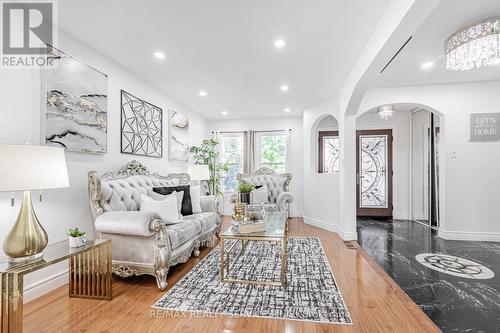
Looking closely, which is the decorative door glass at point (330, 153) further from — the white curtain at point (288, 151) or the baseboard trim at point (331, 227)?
the baseboard trim at point (331, 227)

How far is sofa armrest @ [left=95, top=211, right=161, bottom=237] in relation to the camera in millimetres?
2234

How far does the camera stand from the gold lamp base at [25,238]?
155 cm

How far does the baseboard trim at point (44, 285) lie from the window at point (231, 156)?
429 cm

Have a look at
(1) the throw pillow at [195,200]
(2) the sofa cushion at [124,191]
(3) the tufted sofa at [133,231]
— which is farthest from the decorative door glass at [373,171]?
(2) the sofa cushion at [124,191]

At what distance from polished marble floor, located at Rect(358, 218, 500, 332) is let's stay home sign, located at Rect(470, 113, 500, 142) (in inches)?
67.0

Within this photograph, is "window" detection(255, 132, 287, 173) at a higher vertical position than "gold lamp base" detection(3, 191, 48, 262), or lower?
higher

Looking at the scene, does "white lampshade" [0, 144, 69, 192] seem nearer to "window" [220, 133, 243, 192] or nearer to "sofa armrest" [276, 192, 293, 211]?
"sofa armrest" [276, 192, 293, 211]

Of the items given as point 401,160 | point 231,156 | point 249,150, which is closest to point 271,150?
point 249,150

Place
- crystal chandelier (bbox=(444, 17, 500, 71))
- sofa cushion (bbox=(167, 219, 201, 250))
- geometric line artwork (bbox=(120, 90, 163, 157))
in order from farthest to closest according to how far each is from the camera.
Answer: geometric line artwork (bbox=(120, 90, 163, 157)), sofa cushion (bbox=(167, 219, 201, 250)), crystal chandelier (bbox=(444, 17, 500, 71))

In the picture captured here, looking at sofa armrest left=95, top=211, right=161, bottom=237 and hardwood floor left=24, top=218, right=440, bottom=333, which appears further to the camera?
sofa armrest left=95, top=211, right=161, bottom=237

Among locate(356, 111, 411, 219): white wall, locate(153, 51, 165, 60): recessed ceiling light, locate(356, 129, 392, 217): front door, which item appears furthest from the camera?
locate(356, 129, 392, 217): front door

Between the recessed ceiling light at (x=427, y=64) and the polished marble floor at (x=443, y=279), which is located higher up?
the recessed ceiling light at (x=427, y=64)

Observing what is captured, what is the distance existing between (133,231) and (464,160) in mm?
5050

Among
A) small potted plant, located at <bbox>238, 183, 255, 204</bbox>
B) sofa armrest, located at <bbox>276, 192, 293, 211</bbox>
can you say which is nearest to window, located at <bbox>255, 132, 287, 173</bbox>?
sofa armrest, located at <bbox>276, 192, 293, 211</bbox>
